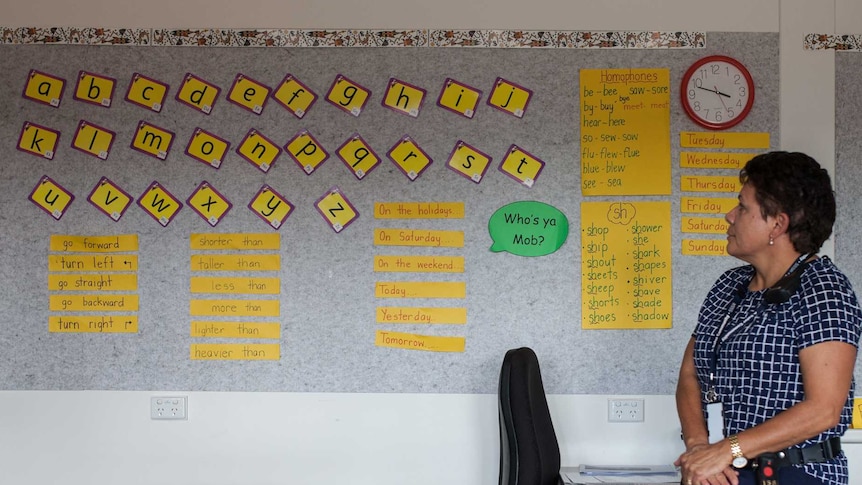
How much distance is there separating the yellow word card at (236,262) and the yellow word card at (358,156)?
0.34 meters

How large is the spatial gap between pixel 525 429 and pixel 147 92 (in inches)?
57.7

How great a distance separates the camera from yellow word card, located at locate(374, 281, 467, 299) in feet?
→ 7.58

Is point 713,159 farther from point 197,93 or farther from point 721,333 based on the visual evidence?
point 197,93

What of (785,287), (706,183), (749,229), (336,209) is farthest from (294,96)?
(785,287)

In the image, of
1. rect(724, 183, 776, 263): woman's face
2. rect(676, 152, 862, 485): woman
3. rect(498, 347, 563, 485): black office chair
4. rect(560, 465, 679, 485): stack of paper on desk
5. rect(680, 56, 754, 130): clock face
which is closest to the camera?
rect(676, 152, 862, 485): woman

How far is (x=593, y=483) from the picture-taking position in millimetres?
2059

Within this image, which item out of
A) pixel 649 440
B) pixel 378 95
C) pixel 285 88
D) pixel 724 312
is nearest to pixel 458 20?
pixel 378 95

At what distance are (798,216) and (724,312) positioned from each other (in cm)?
24

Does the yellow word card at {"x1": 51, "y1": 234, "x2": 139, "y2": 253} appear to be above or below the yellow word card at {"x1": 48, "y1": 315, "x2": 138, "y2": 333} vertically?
above

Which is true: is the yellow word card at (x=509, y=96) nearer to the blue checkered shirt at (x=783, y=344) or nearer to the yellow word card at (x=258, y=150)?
Answer: the yellow word card at (x=258, y=150)

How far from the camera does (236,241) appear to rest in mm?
2334

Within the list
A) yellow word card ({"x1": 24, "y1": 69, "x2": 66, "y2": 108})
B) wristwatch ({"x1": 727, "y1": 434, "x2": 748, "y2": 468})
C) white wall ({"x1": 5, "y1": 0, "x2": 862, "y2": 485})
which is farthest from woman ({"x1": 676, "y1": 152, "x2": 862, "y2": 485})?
yellow word card ({"x1": 24, "y1": 69, "x2": 66, "y2": 108})

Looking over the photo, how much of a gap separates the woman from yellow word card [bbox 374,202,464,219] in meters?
0.92

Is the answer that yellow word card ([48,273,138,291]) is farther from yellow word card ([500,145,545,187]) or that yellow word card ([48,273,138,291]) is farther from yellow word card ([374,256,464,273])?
yellow word card ([500,145,545,187])
